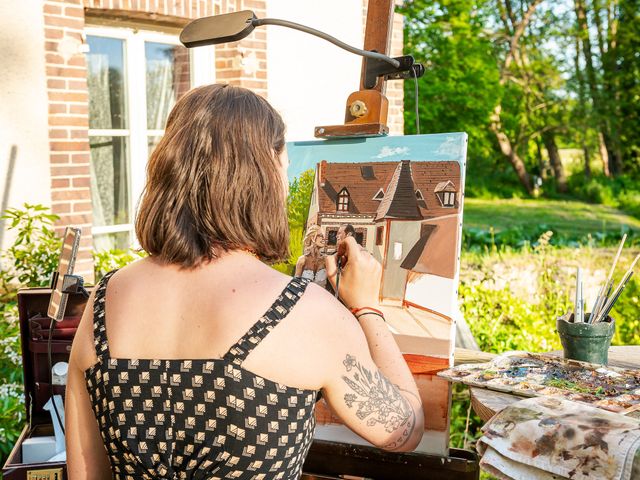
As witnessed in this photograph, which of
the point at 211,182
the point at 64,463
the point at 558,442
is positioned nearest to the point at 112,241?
the point at 64,463

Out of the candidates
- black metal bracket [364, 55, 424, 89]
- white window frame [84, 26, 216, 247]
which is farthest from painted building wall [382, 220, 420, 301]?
white window frame [84, 26, 216, 247]

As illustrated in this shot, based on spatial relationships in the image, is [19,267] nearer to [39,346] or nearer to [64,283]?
[39,346]

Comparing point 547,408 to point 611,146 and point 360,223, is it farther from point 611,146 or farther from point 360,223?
point 611,146

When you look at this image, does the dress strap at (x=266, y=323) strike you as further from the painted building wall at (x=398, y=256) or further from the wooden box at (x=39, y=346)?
the wooden box at (x=39, y=346)

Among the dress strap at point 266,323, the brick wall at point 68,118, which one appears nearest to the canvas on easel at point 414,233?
the dress strap at point 266,323

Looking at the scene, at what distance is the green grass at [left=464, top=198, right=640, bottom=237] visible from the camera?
11906 millimetres

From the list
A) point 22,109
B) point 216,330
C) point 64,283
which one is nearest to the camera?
point 216,330

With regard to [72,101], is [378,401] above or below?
below

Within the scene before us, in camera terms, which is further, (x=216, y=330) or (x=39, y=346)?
(x=39, y=346)

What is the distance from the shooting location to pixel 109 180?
14.2 feet

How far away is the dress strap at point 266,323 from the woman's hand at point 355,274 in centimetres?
37

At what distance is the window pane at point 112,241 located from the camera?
4.26m

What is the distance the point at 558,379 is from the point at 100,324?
43.4 inches

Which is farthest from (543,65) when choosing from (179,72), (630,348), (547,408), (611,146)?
(547,408)
